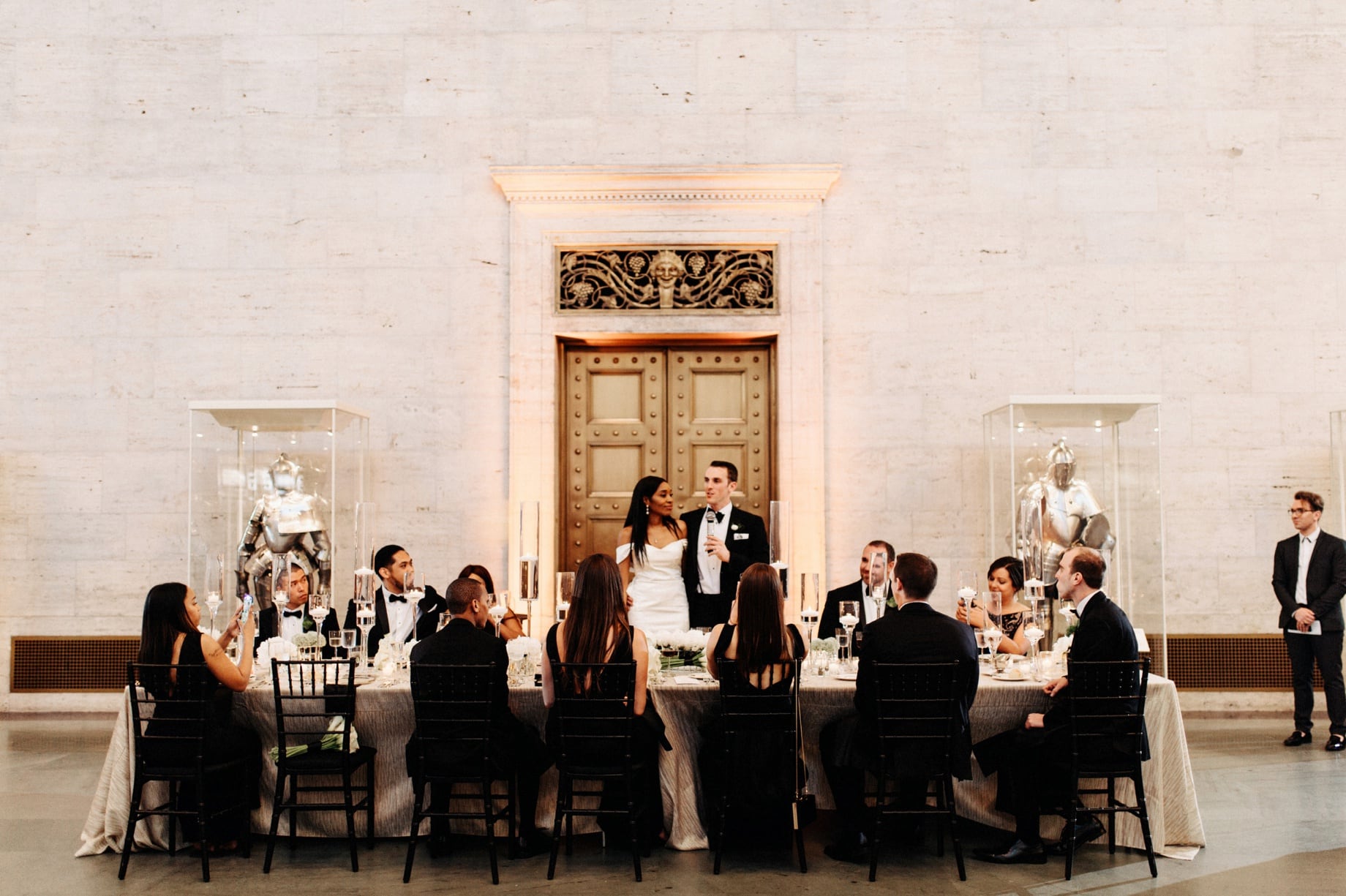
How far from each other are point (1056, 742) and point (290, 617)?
13.6ft

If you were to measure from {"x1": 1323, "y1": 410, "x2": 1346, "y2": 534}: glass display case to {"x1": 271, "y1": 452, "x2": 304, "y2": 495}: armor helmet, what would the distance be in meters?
7.61

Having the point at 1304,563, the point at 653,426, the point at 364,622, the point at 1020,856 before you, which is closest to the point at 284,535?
the point at 364,622

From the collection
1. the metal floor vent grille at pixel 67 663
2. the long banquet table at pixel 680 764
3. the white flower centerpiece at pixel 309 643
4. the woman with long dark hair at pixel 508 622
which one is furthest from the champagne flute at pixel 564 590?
the metal floor vent grille at pixel 67 663

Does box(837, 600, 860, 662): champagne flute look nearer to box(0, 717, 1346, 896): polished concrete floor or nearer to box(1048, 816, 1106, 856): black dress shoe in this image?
box(0, 717, 1346, 896): polished concrete floor

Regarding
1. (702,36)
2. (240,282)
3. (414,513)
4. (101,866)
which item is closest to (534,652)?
(101,866)

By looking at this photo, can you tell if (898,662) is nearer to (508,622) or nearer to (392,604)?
(508,622)

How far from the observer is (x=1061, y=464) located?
766cm

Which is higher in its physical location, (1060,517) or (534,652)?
(1060,517)

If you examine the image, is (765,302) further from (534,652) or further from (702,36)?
(534,652)

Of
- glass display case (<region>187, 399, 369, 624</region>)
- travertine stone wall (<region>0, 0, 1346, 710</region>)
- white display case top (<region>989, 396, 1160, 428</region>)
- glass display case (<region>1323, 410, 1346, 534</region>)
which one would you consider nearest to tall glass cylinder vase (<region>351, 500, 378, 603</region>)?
glass display case (<region>187, 399, 369, 624</region>)

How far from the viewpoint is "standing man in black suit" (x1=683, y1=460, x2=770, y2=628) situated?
6.70 m

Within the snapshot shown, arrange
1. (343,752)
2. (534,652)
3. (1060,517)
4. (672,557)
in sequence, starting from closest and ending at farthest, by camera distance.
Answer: (343,752), (534,652), (672,557), (1060,517)

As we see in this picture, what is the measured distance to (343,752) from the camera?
4.78 m

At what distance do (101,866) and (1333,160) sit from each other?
938 centimetres
